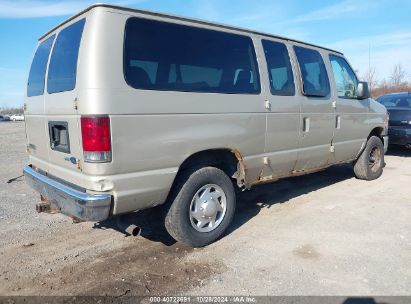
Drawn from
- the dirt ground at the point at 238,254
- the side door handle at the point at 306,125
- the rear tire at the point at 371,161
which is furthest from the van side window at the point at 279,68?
the rear tire at the point at 371,161

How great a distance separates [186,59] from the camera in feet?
12.1

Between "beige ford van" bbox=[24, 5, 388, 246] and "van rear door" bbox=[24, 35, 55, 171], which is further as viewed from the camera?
"van rear door" bbox=[24, 35, 55, 171]

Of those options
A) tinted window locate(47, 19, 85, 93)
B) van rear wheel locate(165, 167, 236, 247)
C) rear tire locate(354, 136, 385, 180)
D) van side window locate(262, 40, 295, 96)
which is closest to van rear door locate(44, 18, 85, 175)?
tinted window locate(47, 19, 85, 93)

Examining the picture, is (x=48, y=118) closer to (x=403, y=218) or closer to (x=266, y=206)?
(x=266, y=206)

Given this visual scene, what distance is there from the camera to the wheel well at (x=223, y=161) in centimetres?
390

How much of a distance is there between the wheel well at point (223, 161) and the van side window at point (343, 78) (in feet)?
8.28

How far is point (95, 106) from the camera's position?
9.99ft

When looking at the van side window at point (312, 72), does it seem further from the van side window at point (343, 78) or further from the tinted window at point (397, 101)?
the tinted window at point (397, 101)

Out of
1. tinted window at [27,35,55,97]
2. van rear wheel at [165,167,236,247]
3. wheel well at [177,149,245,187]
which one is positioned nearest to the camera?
van rear wheel at [165,167,236,247]

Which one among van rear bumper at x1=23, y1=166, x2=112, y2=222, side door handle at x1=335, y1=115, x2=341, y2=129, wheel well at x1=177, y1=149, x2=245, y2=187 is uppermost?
side door handle at x1=335, y1=115, x2=341, y2=129

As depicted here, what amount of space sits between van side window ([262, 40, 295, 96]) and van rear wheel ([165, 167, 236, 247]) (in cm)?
140

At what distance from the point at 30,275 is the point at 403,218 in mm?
4497

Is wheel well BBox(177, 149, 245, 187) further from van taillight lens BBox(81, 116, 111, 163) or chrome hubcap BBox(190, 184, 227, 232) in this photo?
van taillight lens BBox(81, 116, 111, 163)

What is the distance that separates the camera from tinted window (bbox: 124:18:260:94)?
10.9 ft
